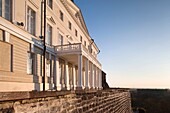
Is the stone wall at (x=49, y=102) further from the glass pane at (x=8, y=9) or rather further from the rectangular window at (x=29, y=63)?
the glass pane at (x=8, y=9)

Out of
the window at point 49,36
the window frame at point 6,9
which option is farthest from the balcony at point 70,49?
the window frame at point 6,9

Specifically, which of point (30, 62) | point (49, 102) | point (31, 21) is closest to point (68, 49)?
point (31, 21)

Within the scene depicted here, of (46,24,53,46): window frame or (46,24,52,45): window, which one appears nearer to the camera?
(46,24,53,46): window frame

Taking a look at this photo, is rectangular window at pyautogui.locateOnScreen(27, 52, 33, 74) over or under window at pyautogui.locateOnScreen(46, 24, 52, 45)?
under

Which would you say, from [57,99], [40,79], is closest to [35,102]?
[57,99]

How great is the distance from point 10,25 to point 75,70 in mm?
13500

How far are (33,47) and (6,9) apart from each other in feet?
11.0

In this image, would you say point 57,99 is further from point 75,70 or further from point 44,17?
point 75,70

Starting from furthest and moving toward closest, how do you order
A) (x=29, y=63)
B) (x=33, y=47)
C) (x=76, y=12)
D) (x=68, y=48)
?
(x=76, y=12) → (x=68, y=48) → (x=33, y=47) → (x=29, y=63)

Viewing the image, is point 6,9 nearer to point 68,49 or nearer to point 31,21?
point 31,21

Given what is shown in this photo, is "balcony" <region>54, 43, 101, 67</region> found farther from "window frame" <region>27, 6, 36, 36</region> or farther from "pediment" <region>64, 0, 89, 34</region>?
"pediment" <region>64, 0, 89, 34</region>

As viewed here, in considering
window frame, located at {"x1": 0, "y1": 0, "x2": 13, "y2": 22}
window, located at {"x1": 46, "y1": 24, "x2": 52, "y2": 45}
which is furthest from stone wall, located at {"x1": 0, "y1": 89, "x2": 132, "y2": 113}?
window, located at {"x1": 46, "y1": 24, "x2": 52, "y2": 45}

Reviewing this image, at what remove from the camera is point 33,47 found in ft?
44.2

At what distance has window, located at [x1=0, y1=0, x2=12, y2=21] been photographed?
10.5 m
